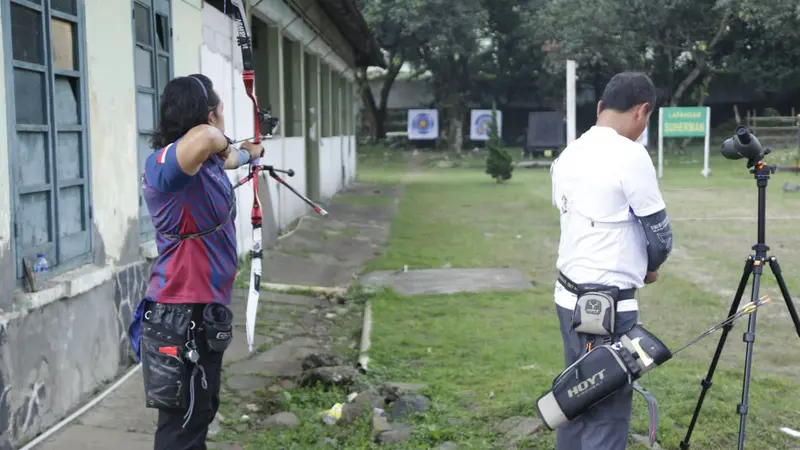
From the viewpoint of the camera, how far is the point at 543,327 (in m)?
7.33

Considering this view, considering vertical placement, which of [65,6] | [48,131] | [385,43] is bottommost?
[48,131]

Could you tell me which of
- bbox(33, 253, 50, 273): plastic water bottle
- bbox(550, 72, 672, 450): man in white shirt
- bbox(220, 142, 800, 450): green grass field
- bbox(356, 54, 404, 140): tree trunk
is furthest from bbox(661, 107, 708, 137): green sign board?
bbox(550, 72, 672, 450): man in white shirt

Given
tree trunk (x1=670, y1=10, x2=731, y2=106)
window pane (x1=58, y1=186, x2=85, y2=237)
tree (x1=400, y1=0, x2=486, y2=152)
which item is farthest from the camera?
tree (x1=400, y1=0, x2=486, y2=152)

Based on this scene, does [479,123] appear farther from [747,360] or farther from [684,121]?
[747,360]

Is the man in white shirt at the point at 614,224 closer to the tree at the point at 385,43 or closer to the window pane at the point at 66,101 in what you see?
the window pane at the point at 66,101

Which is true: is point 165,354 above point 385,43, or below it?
below

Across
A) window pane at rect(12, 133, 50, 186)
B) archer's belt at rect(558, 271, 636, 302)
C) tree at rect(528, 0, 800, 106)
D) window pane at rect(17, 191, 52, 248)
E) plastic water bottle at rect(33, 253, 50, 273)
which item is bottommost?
plastic water bottle at rect(33, 253, 50, 273)

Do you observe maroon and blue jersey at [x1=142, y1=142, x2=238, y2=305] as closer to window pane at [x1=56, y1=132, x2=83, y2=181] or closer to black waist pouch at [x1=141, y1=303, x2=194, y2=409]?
black waist pouch at [x1=141, y1=303, x2=194, y2=409]

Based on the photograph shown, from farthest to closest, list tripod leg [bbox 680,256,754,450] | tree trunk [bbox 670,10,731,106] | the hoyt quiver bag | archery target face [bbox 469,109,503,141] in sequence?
archery target face [bbox 469,109,503,141], tree trunk [bbox 670,10,731,106], tripod leg [bbox 680,256,754,450], the hoyt quiver bag

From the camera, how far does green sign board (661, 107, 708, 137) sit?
25984mm

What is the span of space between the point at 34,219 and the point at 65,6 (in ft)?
4.19

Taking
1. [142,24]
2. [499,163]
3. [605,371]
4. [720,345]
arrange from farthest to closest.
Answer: [499,163]
[142,24]
[720,345]
[605,371]

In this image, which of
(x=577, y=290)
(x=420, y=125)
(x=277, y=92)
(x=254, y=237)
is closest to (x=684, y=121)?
(x=420, y=125)

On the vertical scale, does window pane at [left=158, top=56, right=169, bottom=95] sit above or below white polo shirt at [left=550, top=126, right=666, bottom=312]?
above
